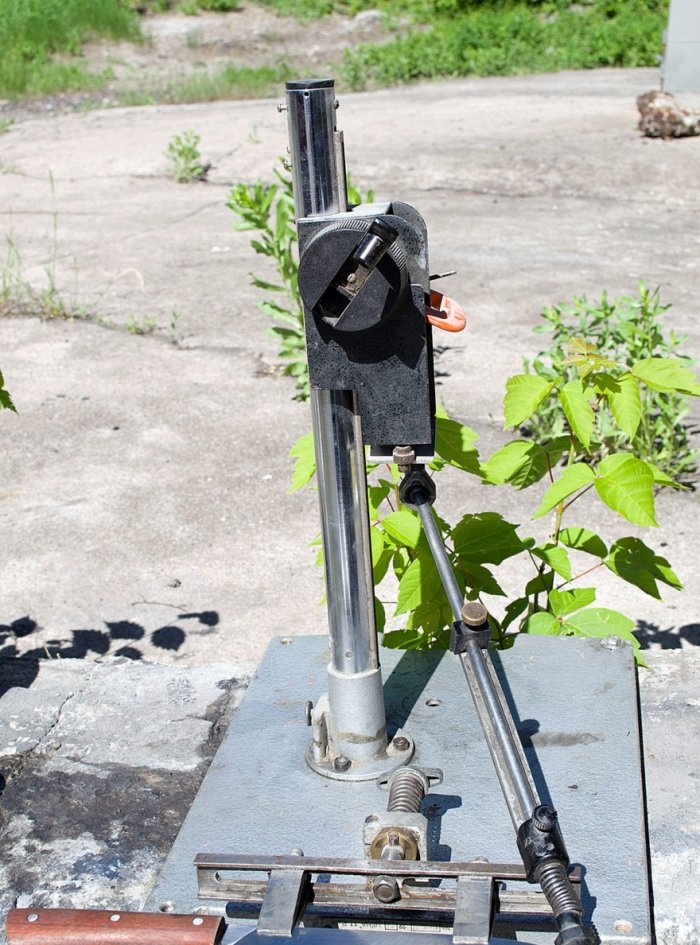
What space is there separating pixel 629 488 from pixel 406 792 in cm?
84

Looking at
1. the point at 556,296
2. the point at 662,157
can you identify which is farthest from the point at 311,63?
the point at 556,296

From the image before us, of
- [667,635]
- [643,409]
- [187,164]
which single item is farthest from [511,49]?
[667,635]

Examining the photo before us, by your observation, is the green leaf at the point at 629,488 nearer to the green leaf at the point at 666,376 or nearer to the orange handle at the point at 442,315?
the green leaf at the point at 666,376

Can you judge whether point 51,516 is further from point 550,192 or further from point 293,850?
point 550,192

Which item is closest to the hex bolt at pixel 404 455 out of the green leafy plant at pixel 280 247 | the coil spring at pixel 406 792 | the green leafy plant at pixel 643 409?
the coil spring at pixel 406 792

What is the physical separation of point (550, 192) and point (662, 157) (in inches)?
42.8

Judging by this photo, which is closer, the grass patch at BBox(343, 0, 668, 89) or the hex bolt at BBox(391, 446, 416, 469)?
the hex bolt at BBox(391, 446, 416, 469)

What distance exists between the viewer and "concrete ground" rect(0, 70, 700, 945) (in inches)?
132

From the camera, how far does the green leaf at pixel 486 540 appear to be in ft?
7.22

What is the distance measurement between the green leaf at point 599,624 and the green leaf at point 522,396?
406mm

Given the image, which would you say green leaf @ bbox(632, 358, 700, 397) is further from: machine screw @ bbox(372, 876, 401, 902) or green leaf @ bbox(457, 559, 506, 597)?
machine screw @ bbox(372, 876, 401, 902)

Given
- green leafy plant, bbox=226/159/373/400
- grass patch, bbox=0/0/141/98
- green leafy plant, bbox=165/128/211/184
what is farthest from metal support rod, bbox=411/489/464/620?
Answer: grass patch, bbox=0/0/141/98

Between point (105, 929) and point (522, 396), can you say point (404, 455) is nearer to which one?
point (105, 929)

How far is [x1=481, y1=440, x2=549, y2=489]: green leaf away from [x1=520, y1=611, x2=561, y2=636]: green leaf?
0.92 feet
